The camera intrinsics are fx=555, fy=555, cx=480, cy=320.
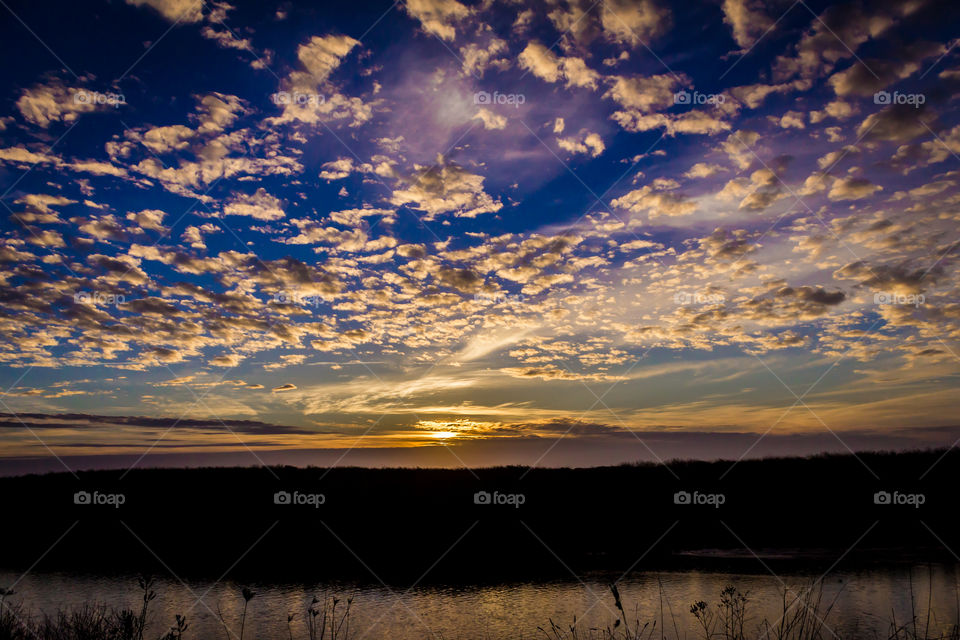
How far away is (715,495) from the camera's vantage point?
1610 inches

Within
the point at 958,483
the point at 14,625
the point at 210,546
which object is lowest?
the point at 210,546

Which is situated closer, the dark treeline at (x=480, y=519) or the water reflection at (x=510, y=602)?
the water reflection at (x=510, y=602)

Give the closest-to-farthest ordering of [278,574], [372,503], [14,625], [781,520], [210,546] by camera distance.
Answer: [14,625] → [278,574] → [210,546] → [781,520] → [372,503]

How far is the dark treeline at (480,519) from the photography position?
24.9 meters

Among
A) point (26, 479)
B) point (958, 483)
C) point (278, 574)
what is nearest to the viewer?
point (278, 574)

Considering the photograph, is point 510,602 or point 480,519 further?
point 480,519

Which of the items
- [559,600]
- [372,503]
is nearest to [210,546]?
[372,503]

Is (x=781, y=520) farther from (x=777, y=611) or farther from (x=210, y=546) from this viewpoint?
(x=210, y=546)

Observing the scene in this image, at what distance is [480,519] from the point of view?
37.4 metres

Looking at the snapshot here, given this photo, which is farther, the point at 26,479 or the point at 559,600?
the point at 26,479

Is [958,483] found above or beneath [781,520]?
above

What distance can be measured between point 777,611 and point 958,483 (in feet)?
119

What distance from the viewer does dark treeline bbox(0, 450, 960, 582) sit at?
2486 centimetres

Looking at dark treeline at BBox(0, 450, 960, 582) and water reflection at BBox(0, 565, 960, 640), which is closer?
water reflection at BBox(0, 565, 960, 640)
